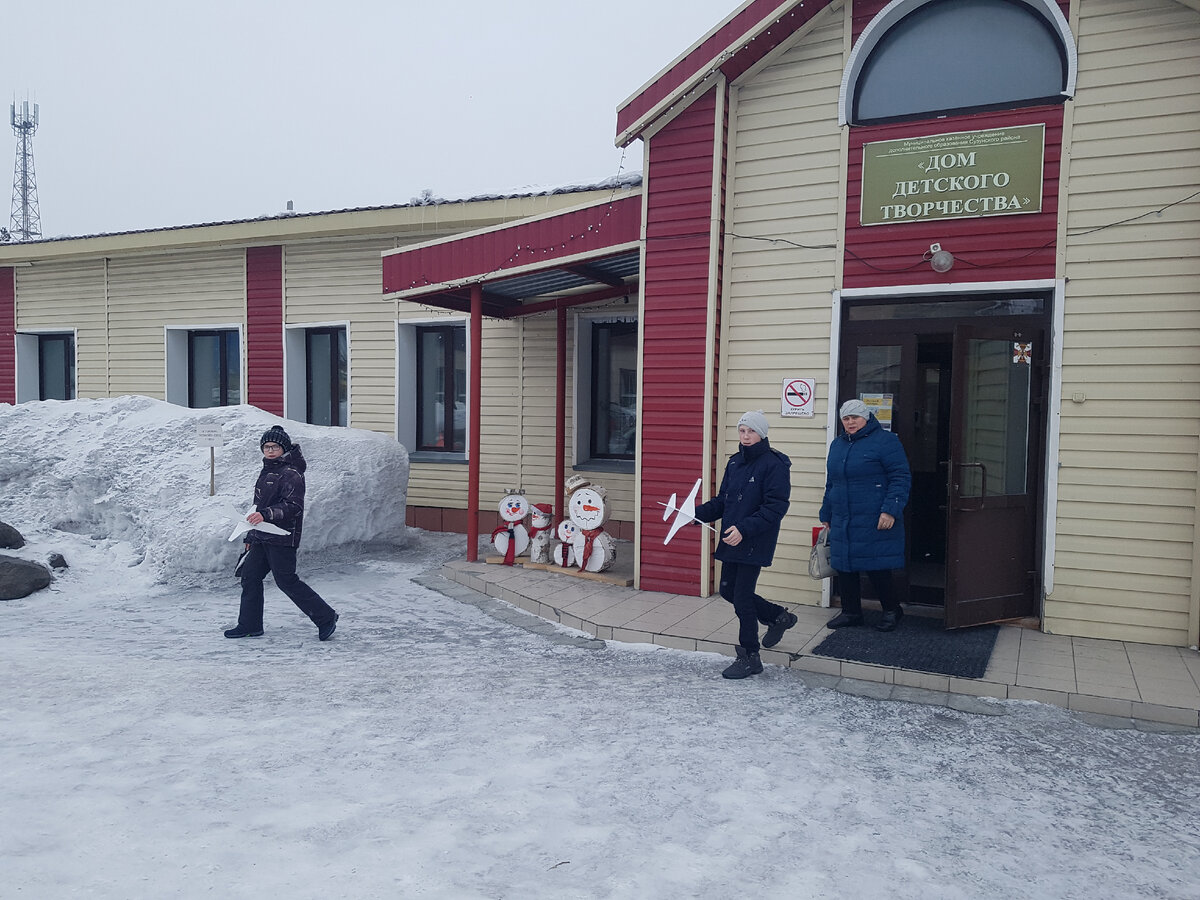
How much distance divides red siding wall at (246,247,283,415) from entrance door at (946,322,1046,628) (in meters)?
10.0

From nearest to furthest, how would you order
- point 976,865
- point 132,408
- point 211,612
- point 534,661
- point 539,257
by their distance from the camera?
point 976,865
point 534,661
point 211,612
point 539,257
point 132,408

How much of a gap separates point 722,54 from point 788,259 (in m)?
1.79

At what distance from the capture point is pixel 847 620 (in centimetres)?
659

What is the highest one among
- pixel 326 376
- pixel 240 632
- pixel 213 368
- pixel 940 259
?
pixel 940 259

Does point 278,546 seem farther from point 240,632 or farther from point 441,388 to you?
point 441,388

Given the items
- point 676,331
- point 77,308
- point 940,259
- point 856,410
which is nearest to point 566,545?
point 676,331

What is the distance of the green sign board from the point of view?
646cm

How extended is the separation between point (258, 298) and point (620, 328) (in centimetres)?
588

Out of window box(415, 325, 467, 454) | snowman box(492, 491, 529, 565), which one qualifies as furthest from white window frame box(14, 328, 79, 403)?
snowman box(492, 491, 529, 565)

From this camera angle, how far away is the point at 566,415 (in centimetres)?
1098

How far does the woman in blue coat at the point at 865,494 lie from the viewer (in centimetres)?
627

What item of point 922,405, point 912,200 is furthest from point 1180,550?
point 912,200

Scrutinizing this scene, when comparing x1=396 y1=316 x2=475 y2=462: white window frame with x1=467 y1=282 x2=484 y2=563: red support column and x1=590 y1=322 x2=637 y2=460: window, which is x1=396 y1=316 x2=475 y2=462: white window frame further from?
x1=467 y1=282 x2=484 y2=563: red support column

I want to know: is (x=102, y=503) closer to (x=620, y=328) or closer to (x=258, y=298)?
(x=258, y=298)
